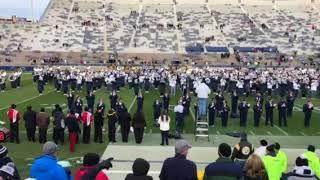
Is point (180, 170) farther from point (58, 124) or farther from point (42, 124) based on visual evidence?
point (42, 124)

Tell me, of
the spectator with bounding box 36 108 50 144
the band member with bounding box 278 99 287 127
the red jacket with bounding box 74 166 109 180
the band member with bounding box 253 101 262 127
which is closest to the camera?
the red jacket with bounding box 74 166 109 180

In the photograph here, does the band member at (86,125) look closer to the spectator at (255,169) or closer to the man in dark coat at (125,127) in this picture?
the man in dark coat at (125,127)

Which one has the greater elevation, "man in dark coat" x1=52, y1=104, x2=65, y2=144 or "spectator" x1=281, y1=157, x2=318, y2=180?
"spectator" x1=281, y1=157, x2=318, y2=180

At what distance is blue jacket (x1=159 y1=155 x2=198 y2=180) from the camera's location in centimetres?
669

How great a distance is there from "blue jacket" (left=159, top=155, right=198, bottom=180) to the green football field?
264 inches

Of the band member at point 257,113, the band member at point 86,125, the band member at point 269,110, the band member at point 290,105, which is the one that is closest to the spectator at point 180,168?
the band member at point 86,125

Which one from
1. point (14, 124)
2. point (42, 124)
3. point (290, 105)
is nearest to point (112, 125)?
point (42, 124)

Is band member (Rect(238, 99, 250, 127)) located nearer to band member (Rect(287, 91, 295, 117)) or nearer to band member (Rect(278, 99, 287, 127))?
band member (Rect(278, 99, 287, 127))

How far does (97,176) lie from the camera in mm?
6324

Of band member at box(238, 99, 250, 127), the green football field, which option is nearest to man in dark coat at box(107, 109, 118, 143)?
the green football field

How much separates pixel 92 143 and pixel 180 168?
11070mm

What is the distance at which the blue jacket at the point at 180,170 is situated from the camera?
6.69m

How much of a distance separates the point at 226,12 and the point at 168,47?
17354 millimetres

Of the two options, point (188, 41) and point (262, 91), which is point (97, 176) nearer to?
point (262, 91)
